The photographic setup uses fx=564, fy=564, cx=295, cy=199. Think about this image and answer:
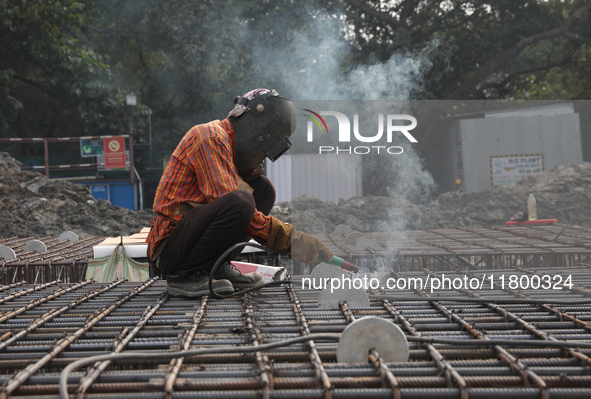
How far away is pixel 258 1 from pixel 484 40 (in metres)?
5.93

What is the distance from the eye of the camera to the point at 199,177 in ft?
9.08

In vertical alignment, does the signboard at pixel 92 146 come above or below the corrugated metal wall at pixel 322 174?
above

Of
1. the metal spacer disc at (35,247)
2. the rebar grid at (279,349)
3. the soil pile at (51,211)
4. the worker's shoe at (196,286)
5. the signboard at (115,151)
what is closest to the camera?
the rebar grid at (279,349)

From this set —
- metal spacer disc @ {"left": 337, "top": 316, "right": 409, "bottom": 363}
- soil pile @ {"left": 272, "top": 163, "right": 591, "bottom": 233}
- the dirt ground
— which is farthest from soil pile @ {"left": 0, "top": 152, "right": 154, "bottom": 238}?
metal spacer disc @ {"left": 337, "top": 316, "right": 409, "bottom": 363}

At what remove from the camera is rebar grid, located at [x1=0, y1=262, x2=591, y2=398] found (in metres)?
1.56

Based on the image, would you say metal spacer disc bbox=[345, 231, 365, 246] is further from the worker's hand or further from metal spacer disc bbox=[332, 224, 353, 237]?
the worker's hand

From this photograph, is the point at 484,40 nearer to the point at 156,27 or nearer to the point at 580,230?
the point at 156,27

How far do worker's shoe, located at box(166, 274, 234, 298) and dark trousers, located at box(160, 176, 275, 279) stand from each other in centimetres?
3

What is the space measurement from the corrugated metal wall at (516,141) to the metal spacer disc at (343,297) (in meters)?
1.24

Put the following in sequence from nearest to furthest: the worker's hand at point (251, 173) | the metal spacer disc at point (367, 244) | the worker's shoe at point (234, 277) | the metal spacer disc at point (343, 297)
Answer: the metal spacer disc at point (343, 297), the worker's shoe at point (234, 277), the worker's hand at point (251, 173), the metal spacer disc at point (367, 244)

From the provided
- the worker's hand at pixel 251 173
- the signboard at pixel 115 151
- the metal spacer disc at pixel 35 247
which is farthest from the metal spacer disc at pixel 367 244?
the signboard at pixel 115 151

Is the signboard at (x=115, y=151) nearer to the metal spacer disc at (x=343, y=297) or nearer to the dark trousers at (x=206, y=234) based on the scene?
the dark trousers at (x=206, y=234)

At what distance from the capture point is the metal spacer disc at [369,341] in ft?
5.75

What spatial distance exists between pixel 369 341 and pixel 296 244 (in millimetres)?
1065
